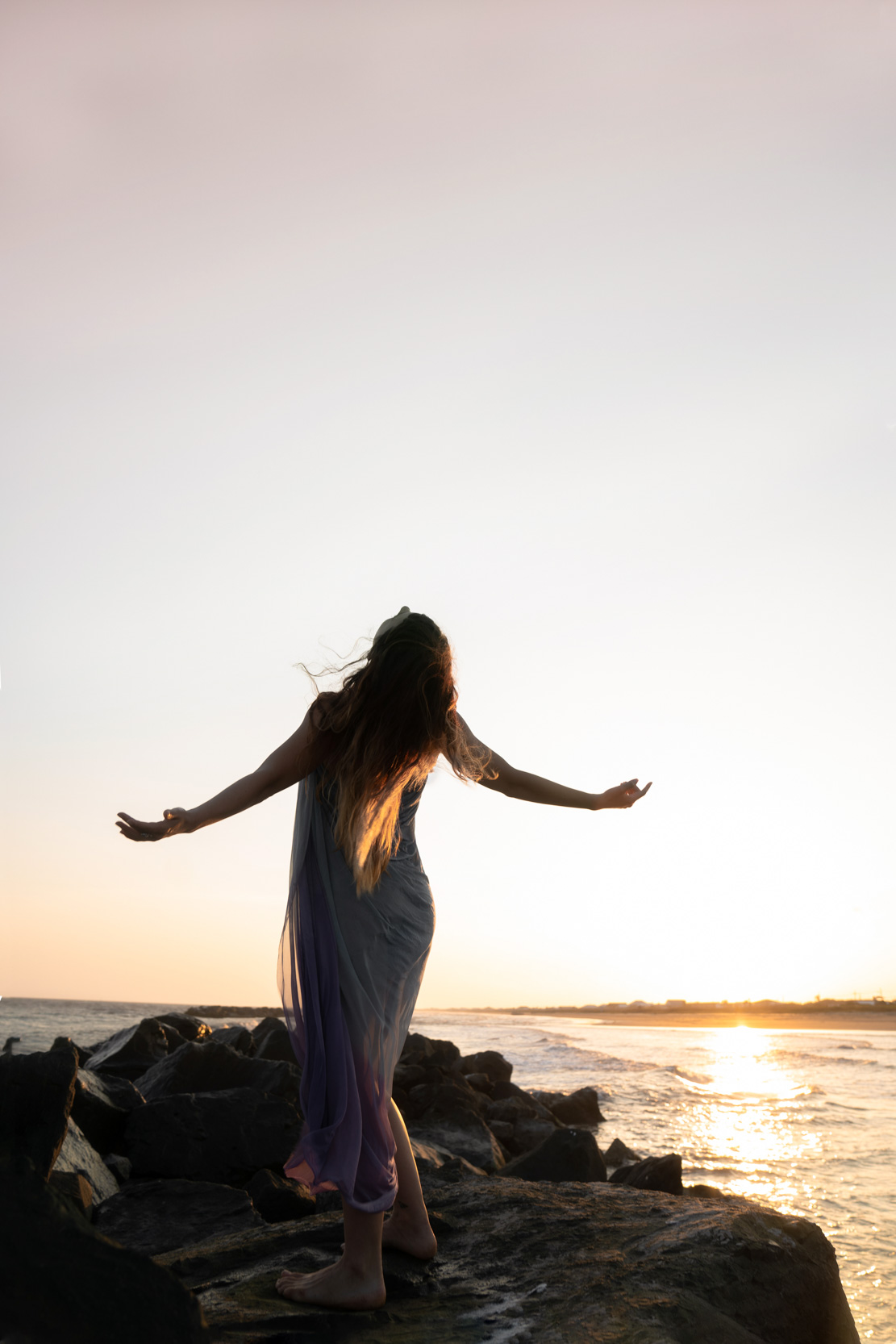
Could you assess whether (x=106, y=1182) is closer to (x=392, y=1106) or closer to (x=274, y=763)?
(x=392, y=1106)

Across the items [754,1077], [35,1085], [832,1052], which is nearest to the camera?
[35,1085]

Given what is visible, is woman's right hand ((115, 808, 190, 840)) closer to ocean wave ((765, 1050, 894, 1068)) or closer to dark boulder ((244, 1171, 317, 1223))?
dark boulder ((244, 1171, 317, 1223))

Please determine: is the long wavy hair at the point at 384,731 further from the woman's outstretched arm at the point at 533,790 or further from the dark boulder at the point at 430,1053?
the dark boulder at the point at 430,1053

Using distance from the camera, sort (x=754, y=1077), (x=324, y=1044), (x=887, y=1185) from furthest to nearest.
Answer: (x=754, y=1077)
(x=887, y=1185)
(x=324, y=1044)

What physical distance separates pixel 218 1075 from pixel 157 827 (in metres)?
5.49

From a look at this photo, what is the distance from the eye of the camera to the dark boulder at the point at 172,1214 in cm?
457

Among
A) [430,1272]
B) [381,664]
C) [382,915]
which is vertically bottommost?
[430,1272]

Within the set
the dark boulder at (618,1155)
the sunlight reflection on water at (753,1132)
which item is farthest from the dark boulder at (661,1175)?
the dark boulder at (618,1155)

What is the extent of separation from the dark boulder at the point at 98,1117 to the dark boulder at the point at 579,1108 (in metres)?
6.96

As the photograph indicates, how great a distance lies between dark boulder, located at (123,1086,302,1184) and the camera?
235 inches

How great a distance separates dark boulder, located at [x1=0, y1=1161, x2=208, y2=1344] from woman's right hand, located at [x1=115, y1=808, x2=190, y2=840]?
107cm

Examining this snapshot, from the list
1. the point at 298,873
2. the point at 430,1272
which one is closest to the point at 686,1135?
the point at 430,1272

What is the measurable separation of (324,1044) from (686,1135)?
9039mm

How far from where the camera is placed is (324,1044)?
3.14 metres
